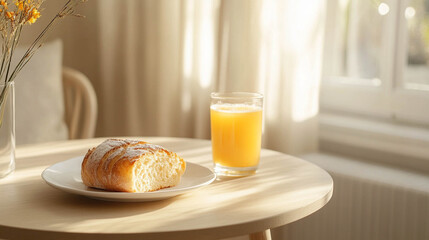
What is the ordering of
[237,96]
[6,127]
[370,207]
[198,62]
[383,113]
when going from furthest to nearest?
[198,62] → [383,113] → [370,207] → [237,96] → [6,127]

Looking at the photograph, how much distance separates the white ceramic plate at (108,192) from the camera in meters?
1.02

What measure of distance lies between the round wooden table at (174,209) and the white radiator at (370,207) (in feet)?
1.68

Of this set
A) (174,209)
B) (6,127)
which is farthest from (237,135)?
(6,127)

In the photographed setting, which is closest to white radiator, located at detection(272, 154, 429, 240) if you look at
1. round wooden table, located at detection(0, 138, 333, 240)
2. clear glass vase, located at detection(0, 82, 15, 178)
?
round wooden table, located at detection(0, 138, 333, 240)

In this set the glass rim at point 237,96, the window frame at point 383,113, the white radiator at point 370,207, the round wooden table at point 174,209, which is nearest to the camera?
the round wooden table at point 174,209

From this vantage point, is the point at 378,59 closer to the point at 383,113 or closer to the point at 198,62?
A: the point at 383,113

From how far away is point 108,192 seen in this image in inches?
40.1

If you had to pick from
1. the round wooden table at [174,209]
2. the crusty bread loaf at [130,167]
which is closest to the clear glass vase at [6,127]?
the round wooden table at [174,209]

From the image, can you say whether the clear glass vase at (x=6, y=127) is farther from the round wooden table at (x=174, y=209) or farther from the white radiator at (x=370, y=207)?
the white radiator at (x=370, y=207)

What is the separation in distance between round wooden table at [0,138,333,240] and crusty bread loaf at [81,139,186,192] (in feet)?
0.10

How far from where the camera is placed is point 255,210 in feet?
3.37

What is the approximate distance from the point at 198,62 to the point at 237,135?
1.02 meters

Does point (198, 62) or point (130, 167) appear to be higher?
point (198, 62)

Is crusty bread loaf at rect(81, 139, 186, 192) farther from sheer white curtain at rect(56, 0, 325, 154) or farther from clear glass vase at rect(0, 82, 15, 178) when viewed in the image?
sheer white curtain at rect(56, 0, 325, 154)
